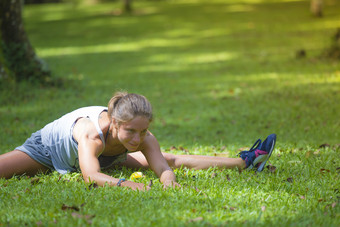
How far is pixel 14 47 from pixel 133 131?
7156 millimetres

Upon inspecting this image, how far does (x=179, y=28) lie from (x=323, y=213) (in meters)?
19.2

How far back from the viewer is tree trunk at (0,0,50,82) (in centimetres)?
1029

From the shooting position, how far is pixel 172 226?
3350mm

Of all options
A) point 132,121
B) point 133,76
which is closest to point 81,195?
point 132,121

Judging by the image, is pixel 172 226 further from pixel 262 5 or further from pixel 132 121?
pixel 262 5

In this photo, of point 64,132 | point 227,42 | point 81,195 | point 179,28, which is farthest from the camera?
point 179,28

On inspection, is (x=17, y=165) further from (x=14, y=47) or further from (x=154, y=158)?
(x=14, y=47)

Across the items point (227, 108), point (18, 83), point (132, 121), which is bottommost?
point (227, 108)

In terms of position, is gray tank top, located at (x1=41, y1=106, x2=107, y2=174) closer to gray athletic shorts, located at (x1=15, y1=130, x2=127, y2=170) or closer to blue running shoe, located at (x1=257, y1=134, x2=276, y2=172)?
gray athletic shorts, located at (x1=15, y1=130, x2=127, y2=170)

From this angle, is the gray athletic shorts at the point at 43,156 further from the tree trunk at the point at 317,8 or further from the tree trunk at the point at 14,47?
the tree trunk at the point at 317,8

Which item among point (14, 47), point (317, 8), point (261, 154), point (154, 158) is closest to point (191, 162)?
point (154, 158)

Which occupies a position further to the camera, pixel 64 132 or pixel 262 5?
pixel 262 5

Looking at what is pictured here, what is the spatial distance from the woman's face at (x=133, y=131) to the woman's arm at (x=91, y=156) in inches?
12.1

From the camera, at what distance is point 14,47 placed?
1039 centimetres
